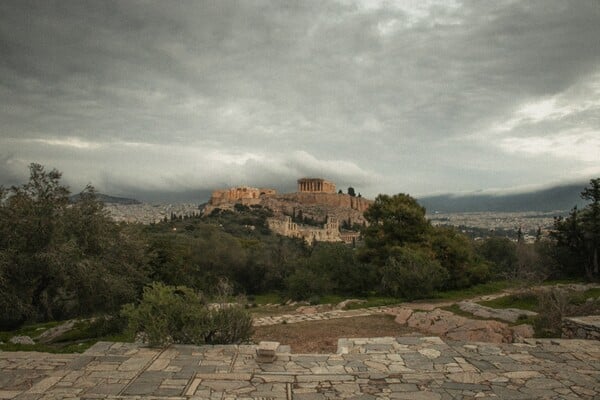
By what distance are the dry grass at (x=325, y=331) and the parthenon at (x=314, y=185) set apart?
141315 mm

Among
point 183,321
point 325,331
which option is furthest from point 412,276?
point 183,321

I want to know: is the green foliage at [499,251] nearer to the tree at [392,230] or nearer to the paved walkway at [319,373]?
the tree at [392,230]

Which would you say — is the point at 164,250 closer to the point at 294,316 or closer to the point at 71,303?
the point at 71,303

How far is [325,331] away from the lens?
12492 millimetres

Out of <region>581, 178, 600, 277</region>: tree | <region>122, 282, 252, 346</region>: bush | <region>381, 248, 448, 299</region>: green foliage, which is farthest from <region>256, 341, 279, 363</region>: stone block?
<region>581, 178, 600, 277</region>: tree

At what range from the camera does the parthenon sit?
158m

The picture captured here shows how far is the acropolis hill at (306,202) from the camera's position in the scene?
127938mm

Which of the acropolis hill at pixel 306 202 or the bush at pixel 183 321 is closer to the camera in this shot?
the bush at pixel 183 321

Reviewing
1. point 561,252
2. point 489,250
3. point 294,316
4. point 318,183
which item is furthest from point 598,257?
point 318,183

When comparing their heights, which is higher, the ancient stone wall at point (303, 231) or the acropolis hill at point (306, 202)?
the acropolis hill at point (306, 202)

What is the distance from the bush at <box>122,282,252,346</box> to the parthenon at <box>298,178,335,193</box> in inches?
5762

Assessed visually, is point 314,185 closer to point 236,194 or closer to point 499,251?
point 236,194

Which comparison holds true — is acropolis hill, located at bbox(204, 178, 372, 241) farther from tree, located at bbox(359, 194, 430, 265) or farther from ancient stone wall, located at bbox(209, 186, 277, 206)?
tree, located at bbox(359, 194, 430, 265)

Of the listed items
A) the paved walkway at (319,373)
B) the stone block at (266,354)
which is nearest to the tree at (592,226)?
the paved walkway at (319,373)
